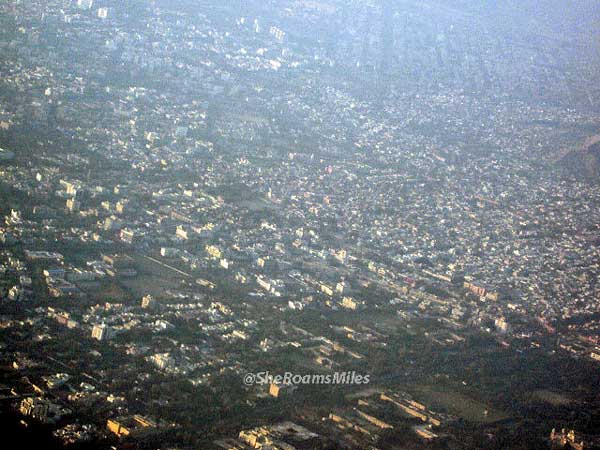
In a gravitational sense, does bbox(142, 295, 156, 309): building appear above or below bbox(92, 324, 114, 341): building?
below

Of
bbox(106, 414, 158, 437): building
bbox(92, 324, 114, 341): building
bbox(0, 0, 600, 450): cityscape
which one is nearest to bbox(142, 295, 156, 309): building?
bbox(0, 0, 600, 450): cityscape

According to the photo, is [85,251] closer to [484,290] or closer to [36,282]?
[36,282]

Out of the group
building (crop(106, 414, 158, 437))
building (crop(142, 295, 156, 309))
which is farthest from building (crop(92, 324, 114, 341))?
building (crop(106, 414, 158, 437))

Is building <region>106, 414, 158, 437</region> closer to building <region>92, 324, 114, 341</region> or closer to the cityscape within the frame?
the cityscape

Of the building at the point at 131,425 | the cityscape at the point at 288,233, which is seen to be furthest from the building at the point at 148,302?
the building at the point at 131,425

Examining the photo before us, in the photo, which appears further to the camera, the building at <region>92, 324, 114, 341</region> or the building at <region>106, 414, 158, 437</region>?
the building at <region>92, 324, 114, 341</region>

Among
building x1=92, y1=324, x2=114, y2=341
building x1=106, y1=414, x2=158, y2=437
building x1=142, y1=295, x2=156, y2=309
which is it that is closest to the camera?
building x1=106, y1=414, x2=158, y2=437

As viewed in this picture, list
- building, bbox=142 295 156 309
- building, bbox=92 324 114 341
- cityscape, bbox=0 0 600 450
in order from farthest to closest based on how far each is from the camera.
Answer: building, bbox=142 295 156 309, building, bbox=92 324 114 341, cityscape, bbox=0 0 600 450

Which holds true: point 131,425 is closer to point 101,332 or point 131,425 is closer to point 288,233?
point 101,332

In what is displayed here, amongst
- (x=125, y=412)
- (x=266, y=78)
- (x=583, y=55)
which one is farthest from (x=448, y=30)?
(x=125, y=412)

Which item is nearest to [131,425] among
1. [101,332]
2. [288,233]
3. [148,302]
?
[101,332]
